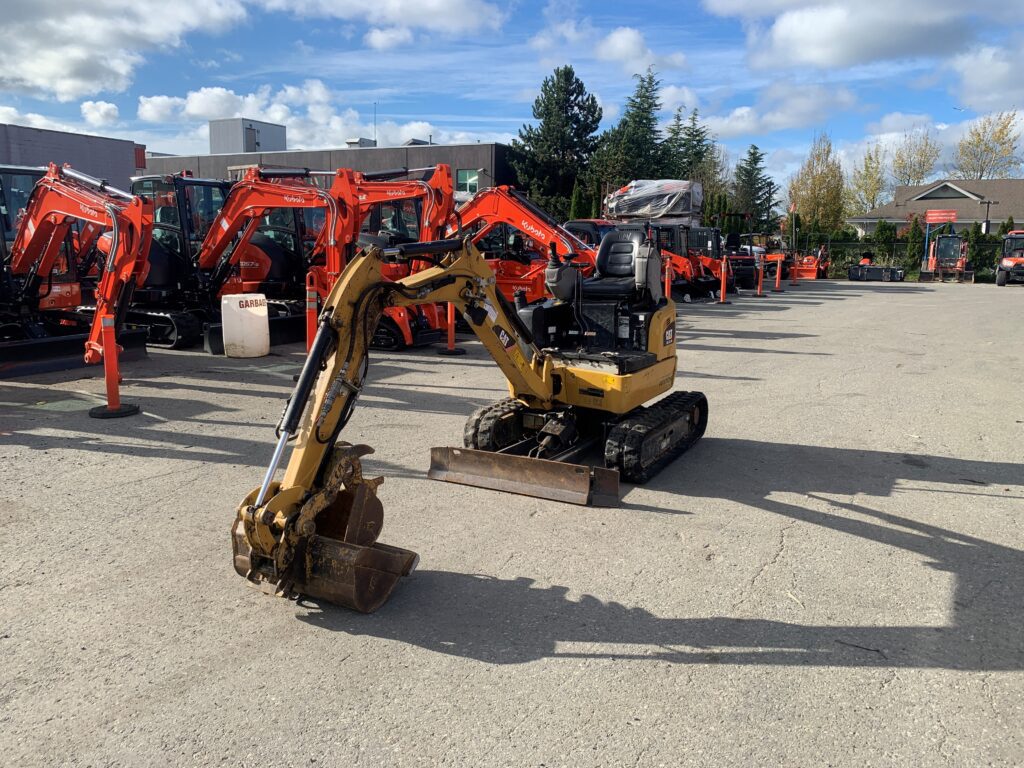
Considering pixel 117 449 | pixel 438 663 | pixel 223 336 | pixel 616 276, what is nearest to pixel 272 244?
pixel 223 336

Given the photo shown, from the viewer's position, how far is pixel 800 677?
3.68 metres

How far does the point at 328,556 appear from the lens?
416cm

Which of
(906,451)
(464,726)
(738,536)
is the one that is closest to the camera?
(464,726)

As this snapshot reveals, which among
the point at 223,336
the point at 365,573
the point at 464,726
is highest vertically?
the point at 223,336

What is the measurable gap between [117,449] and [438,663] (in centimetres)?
480

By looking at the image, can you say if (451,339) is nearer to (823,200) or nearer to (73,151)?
(73,151)

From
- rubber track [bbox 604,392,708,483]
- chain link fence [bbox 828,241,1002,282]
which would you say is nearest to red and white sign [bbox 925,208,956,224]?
chain link fence [bbox 828,241,1002,282]

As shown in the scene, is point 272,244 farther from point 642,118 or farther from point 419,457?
point 642,118

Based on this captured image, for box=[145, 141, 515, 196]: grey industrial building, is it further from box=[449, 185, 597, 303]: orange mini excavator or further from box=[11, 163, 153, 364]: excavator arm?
box=[11, 163, 153, 364]: excavator arm

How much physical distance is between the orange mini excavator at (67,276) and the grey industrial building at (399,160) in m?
27.6

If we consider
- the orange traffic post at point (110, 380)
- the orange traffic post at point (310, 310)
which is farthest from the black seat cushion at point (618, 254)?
the orange traffic post at point (110, 380)

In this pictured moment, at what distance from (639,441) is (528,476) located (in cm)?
92

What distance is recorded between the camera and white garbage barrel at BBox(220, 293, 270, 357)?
12.2 meters

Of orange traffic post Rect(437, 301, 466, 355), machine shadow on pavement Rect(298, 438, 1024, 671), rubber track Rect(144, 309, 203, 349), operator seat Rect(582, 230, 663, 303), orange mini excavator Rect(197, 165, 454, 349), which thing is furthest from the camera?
orange traffic post Rect(437, 301, 466, 355)
